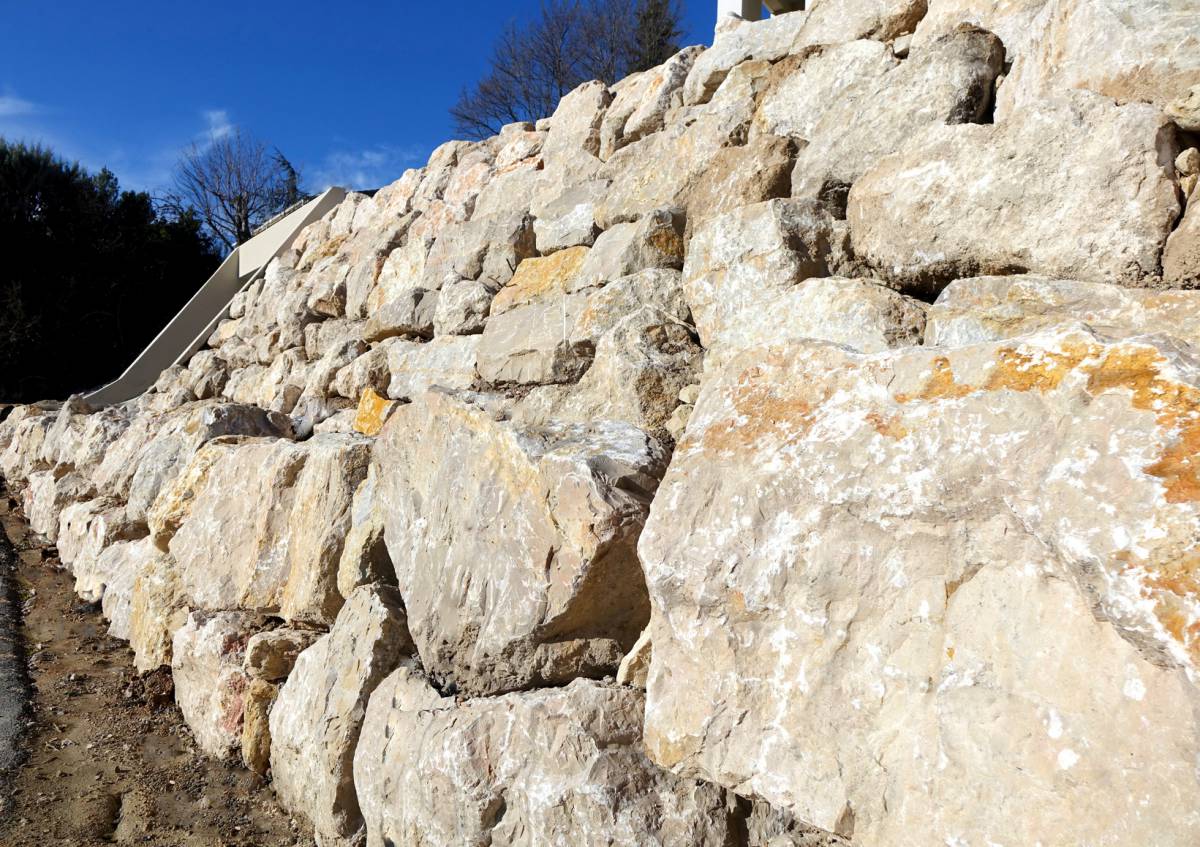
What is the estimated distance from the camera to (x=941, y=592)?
162 cm

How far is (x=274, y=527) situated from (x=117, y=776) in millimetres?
1165

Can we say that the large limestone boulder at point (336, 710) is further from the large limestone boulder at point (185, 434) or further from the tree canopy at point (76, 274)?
the tree canopy at point (76, 274)

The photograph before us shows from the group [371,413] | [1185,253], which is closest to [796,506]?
[1185,253]

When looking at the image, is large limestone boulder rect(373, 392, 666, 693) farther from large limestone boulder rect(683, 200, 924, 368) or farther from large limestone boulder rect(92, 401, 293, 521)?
large limestone boulder rect(92, 401, 293, 521)

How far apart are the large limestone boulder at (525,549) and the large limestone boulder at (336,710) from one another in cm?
12

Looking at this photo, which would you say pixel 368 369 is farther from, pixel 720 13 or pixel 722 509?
pixel 722 509

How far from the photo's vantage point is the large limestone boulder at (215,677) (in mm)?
3564

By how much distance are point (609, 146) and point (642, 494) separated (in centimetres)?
360

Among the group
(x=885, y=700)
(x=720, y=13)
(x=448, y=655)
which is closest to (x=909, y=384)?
(x=885, y=700)

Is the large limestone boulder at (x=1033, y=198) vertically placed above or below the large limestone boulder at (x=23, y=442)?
below

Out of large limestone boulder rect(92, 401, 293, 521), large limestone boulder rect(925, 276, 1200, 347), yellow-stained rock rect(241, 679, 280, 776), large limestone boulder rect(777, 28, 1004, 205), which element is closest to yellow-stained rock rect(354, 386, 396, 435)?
large limestone boulder rect(92, 401, 293, 521)

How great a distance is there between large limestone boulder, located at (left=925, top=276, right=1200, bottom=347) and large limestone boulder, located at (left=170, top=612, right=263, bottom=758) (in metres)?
3.08

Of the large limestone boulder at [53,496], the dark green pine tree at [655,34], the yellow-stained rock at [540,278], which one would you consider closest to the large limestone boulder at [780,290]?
the yellow-stained rock at [540,278]

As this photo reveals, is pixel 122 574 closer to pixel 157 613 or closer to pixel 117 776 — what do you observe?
pixel 157 613
